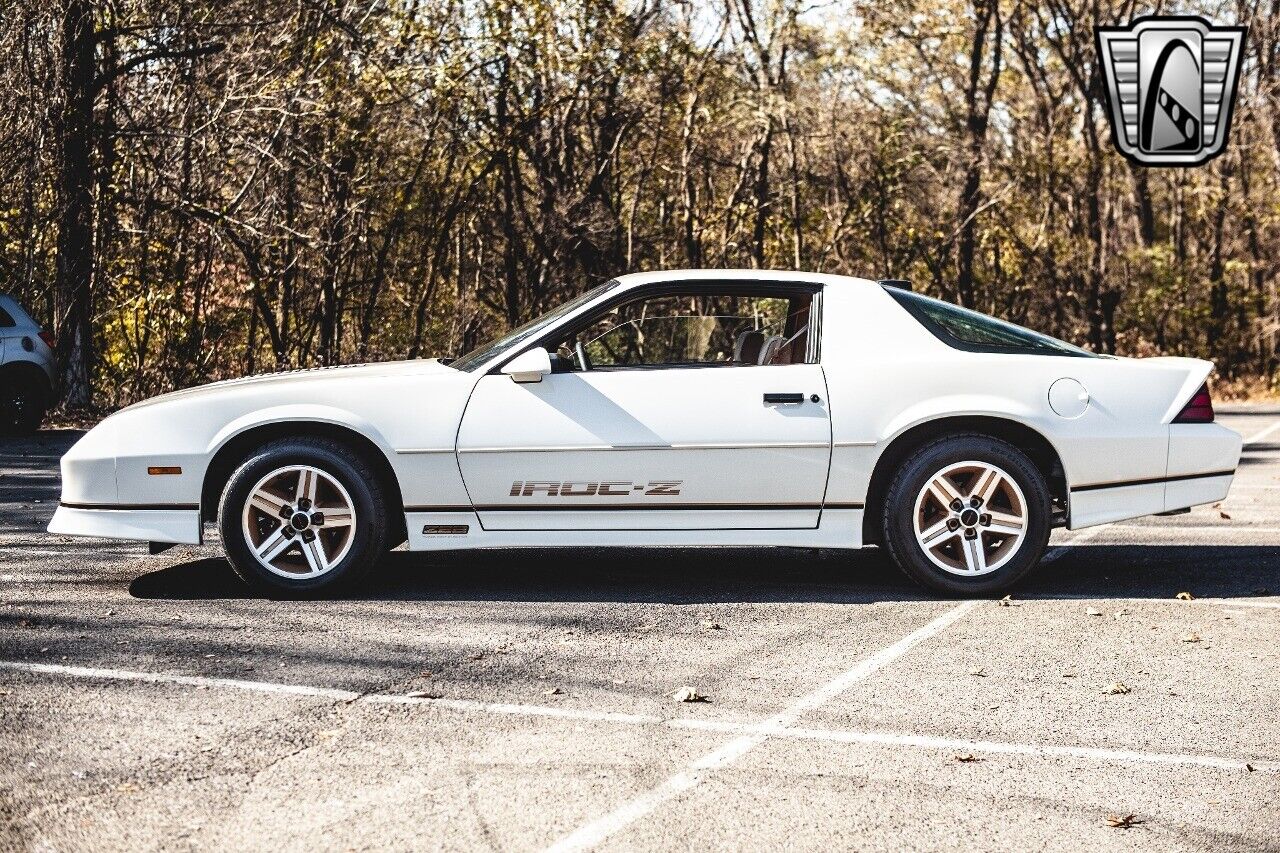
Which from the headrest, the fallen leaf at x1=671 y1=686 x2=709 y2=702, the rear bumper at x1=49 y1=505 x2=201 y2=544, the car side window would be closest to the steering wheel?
the car side window

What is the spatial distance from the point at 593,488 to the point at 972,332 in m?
2.01

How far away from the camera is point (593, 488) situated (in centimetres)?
668

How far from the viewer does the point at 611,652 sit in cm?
572

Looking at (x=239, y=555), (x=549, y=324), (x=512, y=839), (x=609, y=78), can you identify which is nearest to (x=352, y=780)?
(x=512, y=839)

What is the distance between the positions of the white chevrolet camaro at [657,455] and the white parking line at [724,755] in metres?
0.86

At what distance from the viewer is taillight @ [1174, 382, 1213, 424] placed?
6.96m

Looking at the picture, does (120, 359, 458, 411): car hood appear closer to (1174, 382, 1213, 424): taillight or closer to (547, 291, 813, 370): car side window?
(547, 291, 813, 370): car side window

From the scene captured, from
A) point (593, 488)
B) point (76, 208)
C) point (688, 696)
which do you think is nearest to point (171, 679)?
point (688, 696)

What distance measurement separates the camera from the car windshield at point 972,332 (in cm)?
699

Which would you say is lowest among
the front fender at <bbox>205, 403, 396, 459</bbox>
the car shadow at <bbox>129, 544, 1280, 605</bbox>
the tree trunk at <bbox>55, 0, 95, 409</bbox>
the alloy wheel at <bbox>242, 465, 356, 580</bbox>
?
the car shadow at <bbox>129, 544, 1280, 605</bbox>

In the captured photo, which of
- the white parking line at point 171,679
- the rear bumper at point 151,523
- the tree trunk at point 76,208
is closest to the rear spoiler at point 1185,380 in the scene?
the white parking line at point 171,679

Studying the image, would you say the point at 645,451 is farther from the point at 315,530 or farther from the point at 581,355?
the point at 315,530

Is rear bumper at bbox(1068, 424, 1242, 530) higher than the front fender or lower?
lower

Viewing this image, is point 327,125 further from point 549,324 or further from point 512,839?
point 512,839
